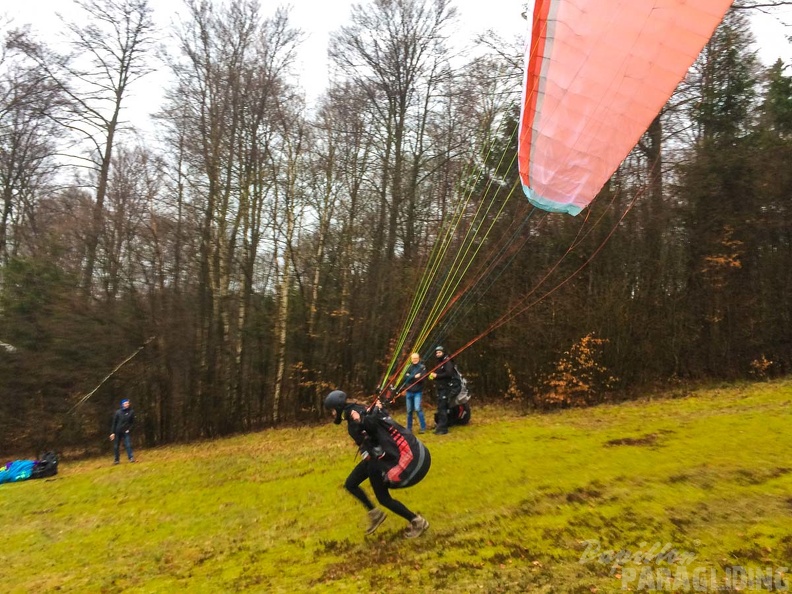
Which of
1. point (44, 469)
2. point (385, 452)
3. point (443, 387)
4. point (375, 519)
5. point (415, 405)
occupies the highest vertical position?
point (443, 387)

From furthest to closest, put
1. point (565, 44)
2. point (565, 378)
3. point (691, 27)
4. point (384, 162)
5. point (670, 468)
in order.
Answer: point (384, 162)
point (565, 378)
point (670, 468)
point (565, 44)
point (691, 27)

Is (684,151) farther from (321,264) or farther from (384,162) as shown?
(321,264)

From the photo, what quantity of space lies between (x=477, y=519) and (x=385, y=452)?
1.37m

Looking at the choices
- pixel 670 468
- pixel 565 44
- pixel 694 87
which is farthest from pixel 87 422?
pixel 694 87

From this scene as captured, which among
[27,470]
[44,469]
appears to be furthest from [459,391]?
[27,470]

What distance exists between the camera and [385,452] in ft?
16.7

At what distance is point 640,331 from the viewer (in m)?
14.8

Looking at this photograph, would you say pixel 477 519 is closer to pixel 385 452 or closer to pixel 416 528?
pixel 416 528

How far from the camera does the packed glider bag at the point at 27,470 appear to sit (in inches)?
522

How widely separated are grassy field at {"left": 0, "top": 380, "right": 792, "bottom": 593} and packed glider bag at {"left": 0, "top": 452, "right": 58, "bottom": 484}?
2401 millimetres

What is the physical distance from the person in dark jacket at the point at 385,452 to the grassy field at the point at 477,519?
0.48 metres

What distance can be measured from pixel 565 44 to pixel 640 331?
11998 mm

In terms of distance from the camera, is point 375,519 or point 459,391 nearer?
point 375,519

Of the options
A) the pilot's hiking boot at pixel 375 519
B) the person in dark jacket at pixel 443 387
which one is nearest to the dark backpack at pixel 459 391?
the person in dark jacket at pixel 443 387
